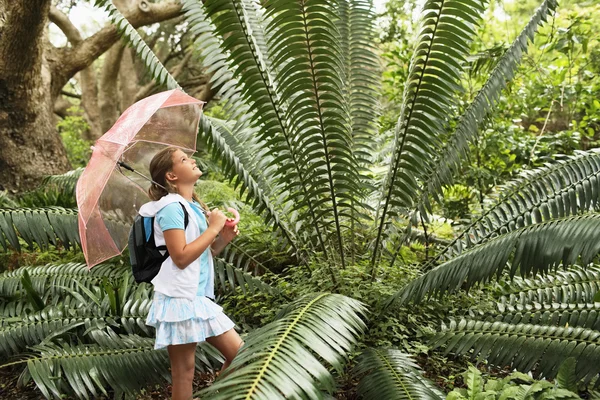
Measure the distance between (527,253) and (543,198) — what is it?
99cm

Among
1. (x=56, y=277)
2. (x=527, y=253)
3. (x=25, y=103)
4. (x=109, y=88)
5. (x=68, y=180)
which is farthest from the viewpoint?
(x=109, y=88)

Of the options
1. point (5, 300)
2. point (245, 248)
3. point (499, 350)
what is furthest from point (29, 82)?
point (499, 350)

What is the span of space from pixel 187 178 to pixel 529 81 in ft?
15.5

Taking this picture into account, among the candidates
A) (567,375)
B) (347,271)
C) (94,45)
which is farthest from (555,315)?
(94,45)

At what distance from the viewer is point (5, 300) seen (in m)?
3.47

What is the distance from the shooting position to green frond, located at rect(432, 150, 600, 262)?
8.86 ft

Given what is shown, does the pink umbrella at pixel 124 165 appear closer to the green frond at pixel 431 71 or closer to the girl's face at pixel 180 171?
the girl's face at pixel 180 171

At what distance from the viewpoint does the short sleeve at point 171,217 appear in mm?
1964

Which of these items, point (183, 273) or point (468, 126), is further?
point (468, 126)

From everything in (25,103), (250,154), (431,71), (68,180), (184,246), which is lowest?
(68,180)

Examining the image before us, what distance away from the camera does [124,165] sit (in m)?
2.21

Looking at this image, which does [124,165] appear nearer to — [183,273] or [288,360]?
[183,273]

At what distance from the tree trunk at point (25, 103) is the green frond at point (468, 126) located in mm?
3846

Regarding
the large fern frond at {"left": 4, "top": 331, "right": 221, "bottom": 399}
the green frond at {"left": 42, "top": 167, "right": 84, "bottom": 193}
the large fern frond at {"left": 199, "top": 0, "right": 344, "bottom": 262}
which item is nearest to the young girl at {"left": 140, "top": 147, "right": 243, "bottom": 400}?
the large fern frond at {"left": 4, "top": 331, "right": 221, "bottom": 399}
